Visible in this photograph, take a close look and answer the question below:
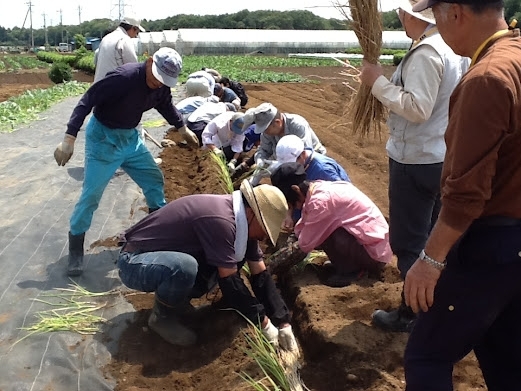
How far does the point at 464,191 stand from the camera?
62.8 inches

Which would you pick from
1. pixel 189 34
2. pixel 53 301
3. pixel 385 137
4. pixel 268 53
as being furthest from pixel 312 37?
pixel 53 301

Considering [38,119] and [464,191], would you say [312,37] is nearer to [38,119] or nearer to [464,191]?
[38,119]

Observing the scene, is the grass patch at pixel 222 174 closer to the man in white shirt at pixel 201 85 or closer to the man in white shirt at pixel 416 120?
the man in white shirt at pixel 201 85

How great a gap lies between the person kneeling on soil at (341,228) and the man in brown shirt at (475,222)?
5.94 ft

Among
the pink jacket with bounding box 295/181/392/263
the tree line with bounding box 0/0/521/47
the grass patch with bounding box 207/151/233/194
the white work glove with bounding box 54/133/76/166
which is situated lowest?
the grass patch with bounding box 207/151/233/194

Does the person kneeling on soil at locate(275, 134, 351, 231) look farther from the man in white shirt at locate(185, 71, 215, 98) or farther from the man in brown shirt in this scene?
the man in white shirt at locate(185, 71, 215, 98)

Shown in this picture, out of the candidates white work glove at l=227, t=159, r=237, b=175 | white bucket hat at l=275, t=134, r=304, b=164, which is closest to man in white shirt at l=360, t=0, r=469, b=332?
white bucket hat at l=275, t=134, r=304, b=164

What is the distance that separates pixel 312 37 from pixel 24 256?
48.4 m

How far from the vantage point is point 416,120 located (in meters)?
2.58

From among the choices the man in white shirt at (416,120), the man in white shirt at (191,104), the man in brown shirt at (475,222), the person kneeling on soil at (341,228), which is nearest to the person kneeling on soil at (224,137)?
the man in white shirt at (191,104)

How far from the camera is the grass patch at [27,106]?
917cm

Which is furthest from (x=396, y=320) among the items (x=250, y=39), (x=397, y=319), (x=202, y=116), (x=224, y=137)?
(x=250, y=39)

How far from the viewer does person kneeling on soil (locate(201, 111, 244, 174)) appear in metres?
6.43

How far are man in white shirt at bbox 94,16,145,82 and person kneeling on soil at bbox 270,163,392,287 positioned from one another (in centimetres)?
227
